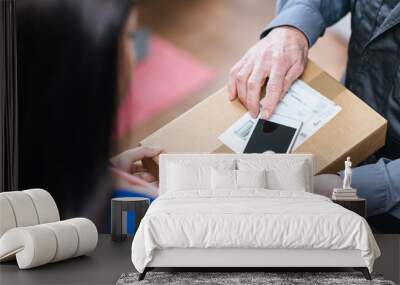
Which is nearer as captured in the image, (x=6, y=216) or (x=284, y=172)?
(x=6, y=216)

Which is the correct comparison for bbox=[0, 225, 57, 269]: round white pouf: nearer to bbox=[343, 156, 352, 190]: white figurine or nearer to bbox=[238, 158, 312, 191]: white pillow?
bbox=[238, 158, 312, 191]: white pillow

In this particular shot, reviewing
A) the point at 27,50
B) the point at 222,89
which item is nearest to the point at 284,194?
the point at 222,89

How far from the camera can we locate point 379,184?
18.3 feet

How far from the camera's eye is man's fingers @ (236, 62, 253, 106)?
565cm

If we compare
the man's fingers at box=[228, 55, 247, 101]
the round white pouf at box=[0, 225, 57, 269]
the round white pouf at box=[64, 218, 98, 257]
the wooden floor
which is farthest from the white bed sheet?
the wooden floor

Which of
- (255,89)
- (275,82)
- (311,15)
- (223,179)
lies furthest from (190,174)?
(311,15)

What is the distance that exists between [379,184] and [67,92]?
2.88 m

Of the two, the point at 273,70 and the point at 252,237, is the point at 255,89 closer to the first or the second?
the point at 273,70

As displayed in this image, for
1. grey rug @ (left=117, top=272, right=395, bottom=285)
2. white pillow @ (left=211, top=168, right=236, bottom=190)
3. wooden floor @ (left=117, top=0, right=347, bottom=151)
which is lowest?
grey rug @ (left=117, top=272, right=395, bottom=285)

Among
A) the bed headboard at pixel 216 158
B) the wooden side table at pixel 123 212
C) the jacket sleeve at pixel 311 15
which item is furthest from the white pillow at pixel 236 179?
the jacket sleeve at pixel 311 15

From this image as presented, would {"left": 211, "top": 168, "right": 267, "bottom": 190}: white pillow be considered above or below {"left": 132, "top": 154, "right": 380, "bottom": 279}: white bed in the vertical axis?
→ above

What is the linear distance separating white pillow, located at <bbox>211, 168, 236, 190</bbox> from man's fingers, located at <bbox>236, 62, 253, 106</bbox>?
0.70 meters

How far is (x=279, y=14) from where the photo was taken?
5820 millimetres

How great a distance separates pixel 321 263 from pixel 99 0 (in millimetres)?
3274
